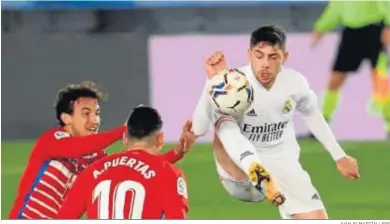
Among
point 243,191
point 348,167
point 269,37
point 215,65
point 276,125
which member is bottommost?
point 243,191

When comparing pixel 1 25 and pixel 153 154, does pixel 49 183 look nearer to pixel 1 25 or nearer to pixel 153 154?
pixel 153 154

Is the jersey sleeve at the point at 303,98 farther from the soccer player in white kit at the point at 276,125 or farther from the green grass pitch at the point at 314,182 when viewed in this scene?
the green grass pitch at the point at 314,182

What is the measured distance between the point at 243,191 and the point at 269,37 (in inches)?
29.2

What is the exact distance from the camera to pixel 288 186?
4.93m

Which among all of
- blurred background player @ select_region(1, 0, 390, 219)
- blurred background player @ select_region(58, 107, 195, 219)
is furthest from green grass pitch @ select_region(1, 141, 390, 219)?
blurred background player @ select_region(58, 107, 195, 219)

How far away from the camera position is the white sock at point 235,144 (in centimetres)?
445

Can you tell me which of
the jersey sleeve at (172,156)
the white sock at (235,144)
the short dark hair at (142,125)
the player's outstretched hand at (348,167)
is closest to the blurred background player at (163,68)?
the player's outstretched hand at (348,167)

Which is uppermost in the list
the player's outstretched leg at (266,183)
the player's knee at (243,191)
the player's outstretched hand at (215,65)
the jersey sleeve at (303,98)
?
the player's outstretched hand at (215,65)

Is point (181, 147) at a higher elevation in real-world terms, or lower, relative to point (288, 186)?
higher

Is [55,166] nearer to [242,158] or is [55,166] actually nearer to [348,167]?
[242,158]

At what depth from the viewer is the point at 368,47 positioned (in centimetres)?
652

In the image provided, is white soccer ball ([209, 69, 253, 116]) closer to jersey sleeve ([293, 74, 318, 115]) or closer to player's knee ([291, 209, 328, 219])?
jersey sleeve ([293, 74, 318, 115])

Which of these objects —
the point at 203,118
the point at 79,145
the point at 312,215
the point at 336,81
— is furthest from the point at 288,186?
the point at 336,81

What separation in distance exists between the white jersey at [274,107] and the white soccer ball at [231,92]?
109mm
